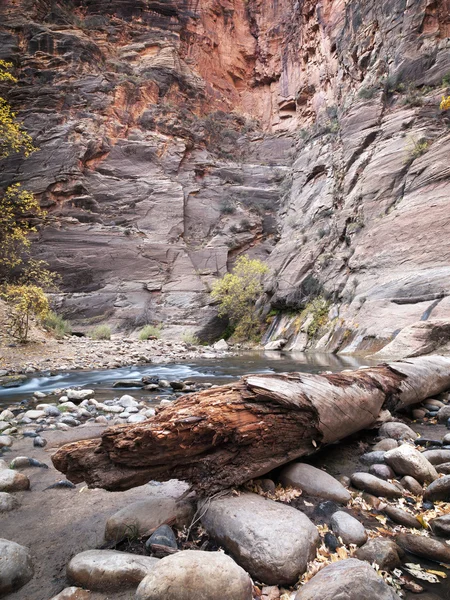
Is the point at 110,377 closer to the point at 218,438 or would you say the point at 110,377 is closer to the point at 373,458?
the point at 218,438

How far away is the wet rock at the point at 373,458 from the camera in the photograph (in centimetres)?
270

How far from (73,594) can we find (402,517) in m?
1.80

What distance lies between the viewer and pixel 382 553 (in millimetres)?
1660

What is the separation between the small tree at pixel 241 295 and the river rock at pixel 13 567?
21.3 meters

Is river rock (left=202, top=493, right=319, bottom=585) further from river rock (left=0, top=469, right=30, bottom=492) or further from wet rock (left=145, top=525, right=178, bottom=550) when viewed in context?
river rock (left=0, top=469, right=30, bottom=492)

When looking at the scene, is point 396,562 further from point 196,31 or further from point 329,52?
point 196,31

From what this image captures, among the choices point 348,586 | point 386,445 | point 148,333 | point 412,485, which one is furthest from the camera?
point 148,333

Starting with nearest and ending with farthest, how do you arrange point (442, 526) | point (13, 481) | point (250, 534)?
point (250, 534) → point (442, 526) → point (13, 481)

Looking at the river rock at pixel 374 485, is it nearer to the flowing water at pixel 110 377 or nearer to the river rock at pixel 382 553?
the river rock at pixel 382 553

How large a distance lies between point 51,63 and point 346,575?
142ft

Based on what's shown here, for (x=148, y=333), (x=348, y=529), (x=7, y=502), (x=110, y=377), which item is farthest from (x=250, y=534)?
(x=148, y=333)

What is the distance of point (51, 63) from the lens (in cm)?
3247

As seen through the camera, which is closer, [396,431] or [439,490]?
[439,490]

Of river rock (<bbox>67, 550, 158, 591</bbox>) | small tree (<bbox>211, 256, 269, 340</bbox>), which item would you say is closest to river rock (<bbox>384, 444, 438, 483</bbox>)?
river rock (<bbox>67, 550, 158, 591</bbox>)
